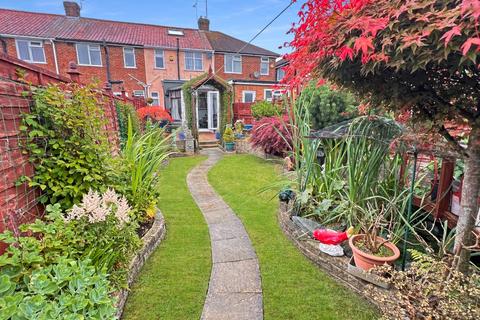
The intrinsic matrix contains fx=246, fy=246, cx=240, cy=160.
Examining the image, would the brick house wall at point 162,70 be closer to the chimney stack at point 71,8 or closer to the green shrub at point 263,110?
the chimney stack at point 71,8

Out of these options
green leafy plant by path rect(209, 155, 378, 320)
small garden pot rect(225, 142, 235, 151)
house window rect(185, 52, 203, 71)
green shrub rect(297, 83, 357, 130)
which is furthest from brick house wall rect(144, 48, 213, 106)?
green leafy plant by path rect(209, 155, 378, 320)

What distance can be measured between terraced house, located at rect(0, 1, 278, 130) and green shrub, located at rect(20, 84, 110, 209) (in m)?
10.9

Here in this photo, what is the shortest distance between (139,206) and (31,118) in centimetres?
160

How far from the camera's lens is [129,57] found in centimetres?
1625

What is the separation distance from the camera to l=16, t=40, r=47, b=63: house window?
14299 millimetres

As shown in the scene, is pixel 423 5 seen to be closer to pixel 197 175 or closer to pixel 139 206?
pixel 139 206

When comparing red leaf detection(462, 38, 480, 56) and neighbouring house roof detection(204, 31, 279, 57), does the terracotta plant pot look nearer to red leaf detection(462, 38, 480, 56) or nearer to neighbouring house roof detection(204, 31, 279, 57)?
red leaf detection(462, 38, 480, 56)

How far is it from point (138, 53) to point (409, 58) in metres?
18.3

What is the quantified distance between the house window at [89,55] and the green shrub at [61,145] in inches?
622

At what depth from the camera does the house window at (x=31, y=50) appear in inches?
563

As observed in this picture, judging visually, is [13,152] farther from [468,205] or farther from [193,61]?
[193,61]

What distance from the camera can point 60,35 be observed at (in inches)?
579

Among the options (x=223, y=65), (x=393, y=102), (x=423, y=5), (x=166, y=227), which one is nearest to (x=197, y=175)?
(x=166, y=227)

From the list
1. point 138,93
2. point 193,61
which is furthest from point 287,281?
point 193,61
